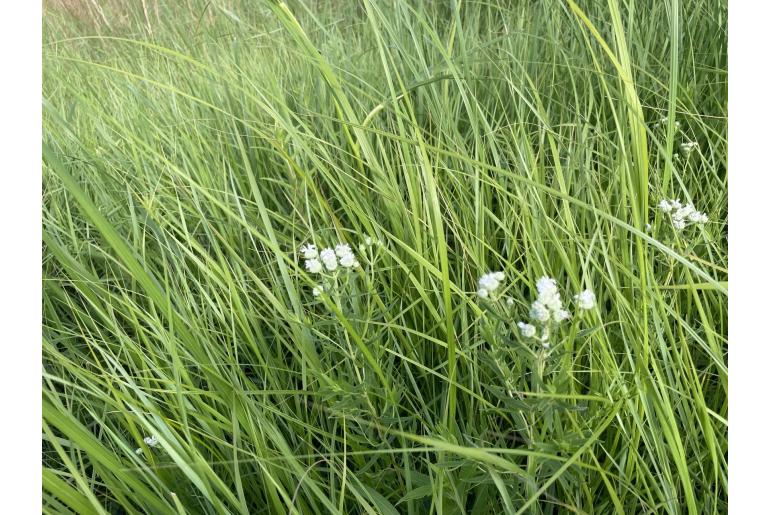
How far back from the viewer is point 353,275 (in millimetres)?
617

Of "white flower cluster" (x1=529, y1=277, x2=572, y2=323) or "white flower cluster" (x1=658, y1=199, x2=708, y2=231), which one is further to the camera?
"white flower cluster" (x1=658, y1=199, x2=708, y2=231)

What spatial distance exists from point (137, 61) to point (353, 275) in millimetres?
887

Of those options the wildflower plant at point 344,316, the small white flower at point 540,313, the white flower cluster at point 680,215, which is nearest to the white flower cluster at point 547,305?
the small white flower at point 540,313

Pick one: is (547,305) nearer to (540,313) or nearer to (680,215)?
(540,313)

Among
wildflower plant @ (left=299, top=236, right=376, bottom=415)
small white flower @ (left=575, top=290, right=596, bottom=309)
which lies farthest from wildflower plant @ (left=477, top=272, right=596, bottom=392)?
wildflower plant @ (left=299, top=236, right=376, bottom=415)

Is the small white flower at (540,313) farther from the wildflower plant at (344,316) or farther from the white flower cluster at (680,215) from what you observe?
the white flower cluster at (680,215)

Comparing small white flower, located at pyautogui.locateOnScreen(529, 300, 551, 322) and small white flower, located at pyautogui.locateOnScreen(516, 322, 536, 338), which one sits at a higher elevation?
small white flower, located at pyautogui.locateOnScreen(529, 300, 551, 322)

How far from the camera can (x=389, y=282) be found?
822 millimetres

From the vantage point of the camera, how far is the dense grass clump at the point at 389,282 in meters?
0.58

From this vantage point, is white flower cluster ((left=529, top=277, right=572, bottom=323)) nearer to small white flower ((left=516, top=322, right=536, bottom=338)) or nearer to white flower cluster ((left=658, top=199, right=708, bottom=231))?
small white flower ((left=516, top=322, right=536, bottom=338))

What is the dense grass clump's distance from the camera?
23.0 inches

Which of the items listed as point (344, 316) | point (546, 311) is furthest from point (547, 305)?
point (344, 316)
